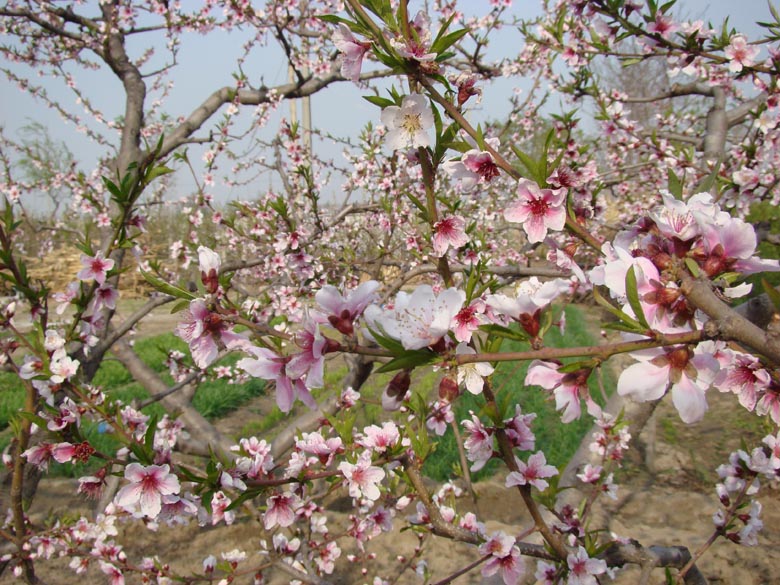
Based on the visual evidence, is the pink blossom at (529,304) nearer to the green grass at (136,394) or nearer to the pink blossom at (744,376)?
the pink blossom at (744,376)

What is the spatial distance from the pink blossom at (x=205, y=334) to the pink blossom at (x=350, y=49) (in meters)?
0.48

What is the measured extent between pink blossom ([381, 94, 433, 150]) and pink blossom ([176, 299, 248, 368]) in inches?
17.1

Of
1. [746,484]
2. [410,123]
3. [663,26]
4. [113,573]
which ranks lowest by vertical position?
[113,573]

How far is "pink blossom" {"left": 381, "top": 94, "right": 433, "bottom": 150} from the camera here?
0.81 metres

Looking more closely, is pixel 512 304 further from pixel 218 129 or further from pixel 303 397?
pixel 218 129

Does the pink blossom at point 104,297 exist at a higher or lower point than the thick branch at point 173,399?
higher

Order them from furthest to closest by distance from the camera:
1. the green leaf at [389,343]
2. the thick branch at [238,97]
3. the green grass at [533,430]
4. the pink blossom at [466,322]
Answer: the green grass at [533,430], the thick branch at [238,97], the pink blossom at [466,322], the green leaf at [389,343]

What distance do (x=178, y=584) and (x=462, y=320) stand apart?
2.60m

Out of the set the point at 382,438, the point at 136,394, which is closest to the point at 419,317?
the point at 382,438

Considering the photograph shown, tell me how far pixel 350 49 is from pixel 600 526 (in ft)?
10.6

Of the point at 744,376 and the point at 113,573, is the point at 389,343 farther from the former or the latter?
the point at 113,573

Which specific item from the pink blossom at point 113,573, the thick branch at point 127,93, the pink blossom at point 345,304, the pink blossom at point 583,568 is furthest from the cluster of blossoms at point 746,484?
the thick branch at point 127,93

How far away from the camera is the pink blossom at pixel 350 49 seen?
2.73ft

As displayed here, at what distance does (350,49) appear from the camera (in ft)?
2.78
